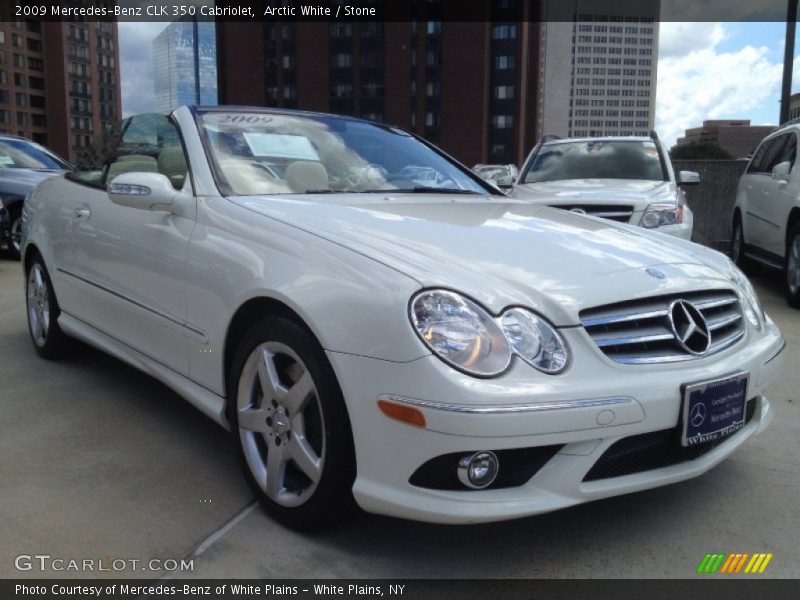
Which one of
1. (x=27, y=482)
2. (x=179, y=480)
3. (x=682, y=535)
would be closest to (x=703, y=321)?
(x=682, y=535)

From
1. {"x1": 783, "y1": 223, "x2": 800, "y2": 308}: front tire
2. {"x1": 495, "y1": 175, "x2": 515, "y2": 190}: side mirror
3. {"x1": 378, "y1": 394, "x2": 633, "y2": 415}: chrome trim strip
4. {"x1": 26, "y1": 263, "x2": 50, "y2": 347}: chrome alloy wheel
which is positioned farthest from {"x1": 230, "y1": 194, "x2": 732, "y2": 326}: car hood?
{"x1": 783, "y1": 223, "x2": 800, "y2": 308}: front tire

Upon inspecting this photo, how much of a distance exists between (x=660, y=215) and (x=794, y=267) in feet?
4.34

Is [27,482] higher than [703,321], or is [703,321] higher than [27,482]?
[703,321]

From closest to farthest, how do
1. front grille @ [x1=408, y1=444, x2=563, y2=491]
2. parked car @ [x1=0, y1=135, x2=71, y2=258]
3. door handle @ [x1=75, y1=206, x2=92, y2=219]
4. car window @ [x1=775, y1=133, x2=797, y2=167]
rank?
front grille @ [x1=408, y1=444, x2=563, y2=491] → door handle @ [x1=75, y1=206, x2=92, y2=219] → car window @ [x1=775, y1=133, x2=797, y2=167] → parked car @ [x1=0, y1=135, x2=71, y2=258]

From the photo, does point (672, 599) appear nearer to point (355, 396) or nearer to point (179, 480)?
point (355, 396)

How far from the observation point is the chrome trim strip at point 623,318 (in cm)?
223

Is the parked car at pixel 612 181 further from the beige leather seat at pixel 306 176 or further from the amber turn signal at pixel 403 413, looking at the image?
the amber turn signal at pixel 403 413

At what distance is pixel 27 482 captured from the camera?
2932mm

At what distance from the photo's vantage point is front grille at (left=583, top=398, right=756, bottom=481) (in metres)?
2.18

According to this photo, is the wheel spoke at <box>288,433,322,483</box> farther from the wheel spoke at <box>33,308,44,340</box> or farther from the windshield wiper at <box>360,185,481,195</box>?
the wheel spoke at <box>33,308,44,340</box>

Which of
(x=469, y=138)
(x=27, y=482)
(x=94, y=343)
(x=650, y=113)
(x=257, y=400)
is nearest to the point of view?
(x=257, y=400)

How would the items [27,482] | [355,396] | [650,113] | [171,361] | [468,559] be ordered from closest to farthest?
[355,396]
[468,559]
[27,482]
[171,361]
[650,113]

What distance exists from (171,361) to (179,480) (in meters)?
0.49

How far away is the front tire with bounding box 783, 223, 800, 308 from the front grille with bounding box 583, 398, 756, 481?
200 inches
